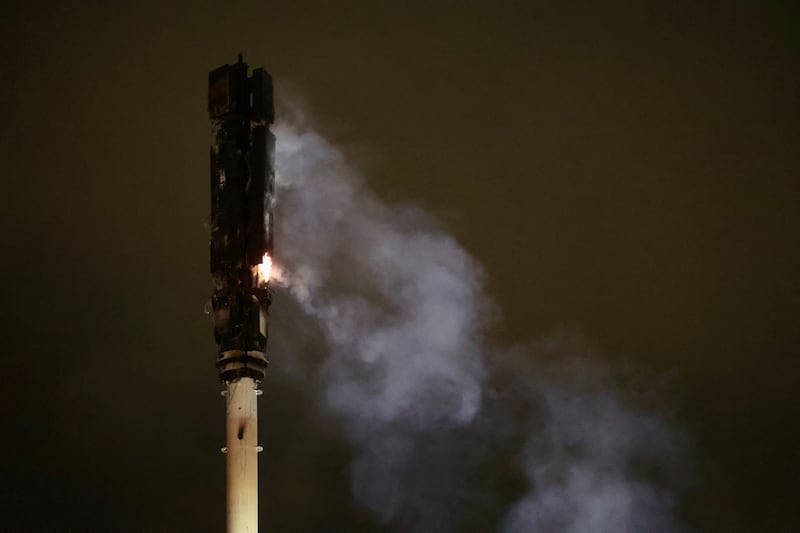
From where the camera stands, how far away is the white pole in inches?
2532

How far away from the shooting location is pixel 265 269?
68.0 m

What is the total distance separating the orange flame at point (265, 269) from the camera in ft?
222

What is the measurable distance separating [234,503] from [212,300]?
34.1 feet

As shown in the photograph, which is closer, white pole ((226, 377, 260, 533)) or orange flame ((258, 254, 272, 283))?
white pole ((226, 377, 260, 533))

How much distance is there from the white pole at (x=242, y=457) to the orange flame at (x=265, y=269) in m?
5.34

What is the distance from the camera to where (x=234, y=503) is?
64.4 m

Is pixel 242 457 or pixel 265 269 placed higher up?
pixel 265 269

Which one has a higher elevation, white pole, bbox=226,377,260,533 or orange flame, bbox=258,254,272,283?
orange flame, bbox=258,254,272,283

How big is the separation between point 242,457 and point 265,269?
31.8ft

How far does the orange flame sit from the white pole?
5342 mm

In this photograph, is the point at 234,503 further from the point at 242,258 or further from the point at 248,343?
the point at 242,258

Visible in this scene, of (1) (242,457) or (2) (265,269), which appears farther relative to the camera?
(2) (265,269)

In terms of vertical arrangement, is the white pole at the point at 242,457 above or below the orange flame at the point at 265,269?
below

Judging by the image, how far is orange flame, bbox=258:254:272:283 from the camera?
67.8m
